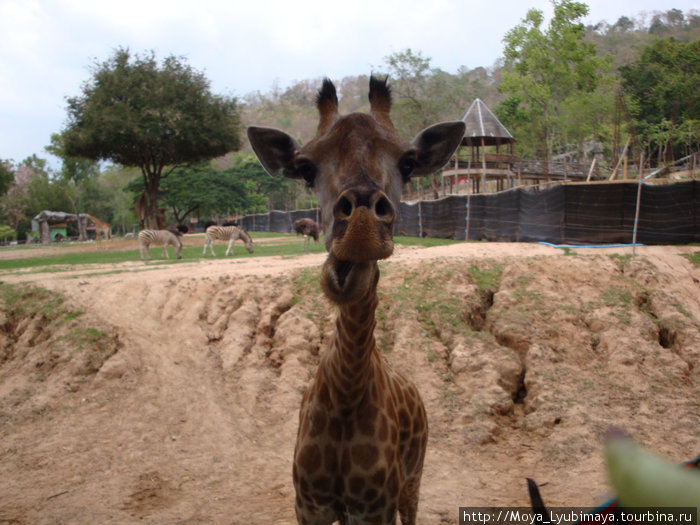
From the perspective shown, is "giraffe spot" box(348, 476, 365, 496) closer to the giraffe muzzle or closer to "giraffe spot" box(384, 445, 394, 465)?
"giraffe spot" box(384, 445, 394, 465)

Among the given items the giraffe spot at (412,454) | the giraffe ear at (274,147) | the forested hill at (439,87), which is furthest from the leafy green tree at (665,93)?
the giraffe ear at (274,147)

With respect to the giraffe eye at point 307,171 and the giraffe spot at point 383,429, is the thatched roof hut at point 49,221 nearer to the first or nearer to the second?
the giraffe eye at point 307,171

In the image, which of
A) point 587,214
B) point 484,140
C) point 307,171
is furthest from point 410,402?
point 484,140

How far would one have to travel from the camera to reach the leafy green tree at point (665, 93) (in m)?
40.7

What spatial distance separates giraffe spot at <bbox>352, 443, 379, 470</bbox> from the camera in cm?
343

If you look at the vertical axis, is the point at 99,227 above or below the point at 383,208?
below

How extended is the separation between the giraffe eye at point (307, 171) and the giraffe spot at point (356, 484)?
6.60ft

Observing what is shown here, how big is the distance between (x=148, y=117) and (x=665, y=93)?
41480 millimetres

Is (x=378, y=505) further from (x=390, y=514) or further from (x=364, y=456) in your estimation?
(x=364, y=456)

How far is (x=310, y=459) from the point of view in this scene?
352 centimetres

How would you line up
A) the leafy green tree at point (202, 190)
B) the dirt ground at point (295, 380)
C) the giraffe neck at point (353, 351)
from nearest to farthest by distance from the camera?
the giraffe neck at point (353, 351), the dirt ground at point (295, 380), the leafy green tree at point (202, 190)

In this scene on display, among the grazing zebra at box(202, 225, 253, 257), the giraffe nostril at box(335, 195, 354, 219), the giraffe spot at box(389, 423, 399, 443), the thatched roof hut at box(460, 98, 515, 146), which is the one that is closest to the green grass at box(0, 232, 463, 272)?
the grazing zebra at box(202, 225, 253, 257)

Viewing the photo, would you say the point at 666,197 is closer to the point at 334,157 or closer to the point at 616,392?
the point at 616,392

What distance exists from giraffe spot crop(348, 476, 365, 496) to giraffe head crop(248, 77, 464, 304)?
1.38 metres
